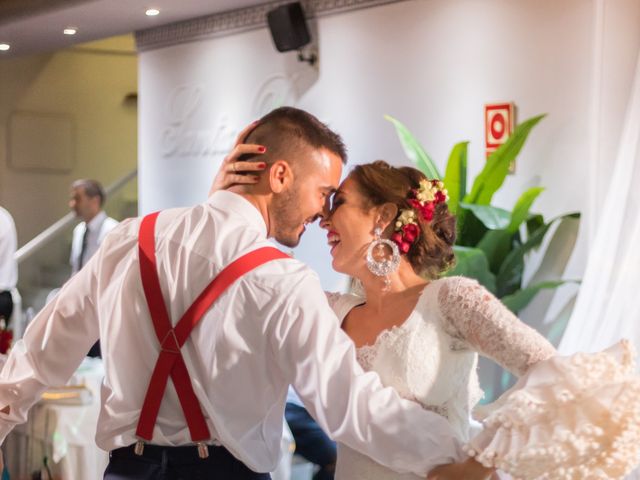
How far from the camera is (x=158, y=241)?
2.16 meters

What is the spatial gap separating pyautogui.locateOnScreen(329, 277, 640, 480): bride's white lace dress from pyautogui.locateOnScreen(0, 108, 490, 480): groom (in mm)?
167

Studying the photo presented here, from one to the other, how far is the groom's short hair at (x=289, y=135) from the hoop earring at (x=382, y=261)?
352 mm

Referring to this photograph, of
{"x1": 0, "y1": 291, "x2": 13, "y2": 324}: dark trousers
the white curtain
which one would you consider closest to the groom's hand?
the white curtain

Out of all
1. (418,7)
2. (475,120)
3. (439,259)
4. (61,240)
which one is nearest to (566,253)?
(475,120)

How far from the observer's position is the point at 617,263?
4051 mm

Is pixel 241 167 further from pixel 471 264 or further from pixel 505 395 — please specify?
pixel 471 264

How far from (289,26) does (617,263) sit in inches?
129

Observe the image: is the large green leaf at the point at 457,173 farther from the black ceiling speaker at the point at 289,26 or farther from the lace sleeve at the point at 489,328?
the lace sleeve at the point at 489,328

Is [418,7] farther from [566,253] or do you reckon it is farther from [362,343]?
[362,343]

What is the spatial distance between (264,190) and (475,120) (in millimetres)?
3795

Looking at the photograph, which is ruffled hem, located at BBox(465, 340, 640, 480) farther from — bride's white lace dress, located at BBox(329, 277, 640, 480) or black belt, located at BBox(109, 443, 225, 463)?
black belt, located at BBox(109, 443, 225, 463)

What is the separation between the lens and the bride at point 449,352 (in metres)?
1.94

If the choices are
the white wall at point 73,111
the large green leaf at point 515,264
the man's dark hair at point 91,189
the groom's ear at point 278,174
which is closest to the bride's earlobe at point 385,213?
the groom's ear at point 278,174

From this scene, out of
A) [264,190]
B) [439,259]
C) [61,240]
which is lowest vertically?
[61,240]
